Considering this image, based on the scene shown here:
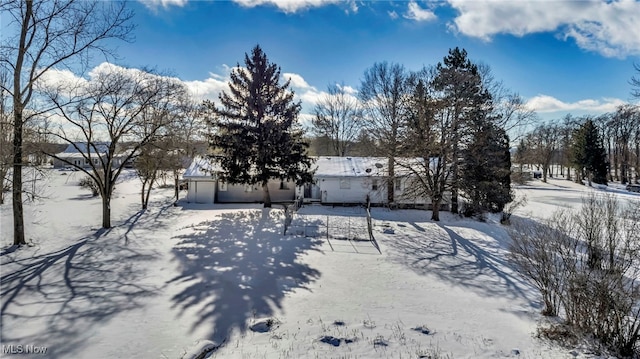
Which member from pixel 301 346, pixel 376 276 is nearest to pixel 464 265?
pixel 376 276

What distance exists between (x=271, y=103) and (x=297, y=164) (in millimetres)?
4308

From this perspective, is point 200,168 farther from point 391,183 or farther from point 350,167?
point 391,183

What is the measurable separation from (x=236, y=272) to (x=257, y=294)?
1835 mm

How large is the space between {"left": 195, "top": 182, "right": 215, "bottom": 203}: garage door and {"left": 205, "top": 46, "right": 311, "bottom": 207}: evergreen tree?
363 centimetres

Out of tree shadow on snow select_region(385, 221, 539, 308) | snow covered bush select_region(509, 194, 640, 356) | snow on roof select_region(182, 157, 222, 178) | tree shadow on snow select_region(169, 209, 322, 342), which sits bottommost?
tree shadow on snow select_region(385, 221, 539, 308)

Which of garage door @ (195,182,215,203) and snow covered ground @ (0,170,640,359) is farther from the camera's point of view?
garage door @ (195,182,215,203)

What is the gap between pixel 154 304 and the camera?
7.89m

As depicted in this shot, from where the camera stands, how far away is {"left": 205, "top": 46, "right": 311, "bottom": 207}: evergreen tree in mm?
21250

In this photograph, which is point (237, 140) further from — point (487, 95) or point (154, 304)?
point (487, 95)

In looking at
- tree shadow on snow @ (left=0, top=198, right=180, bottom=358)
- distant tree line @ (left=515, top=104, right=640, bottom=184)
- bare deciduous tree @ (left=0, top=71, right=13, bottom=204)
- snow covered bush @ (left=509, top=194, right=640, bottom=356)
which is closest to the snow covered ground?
tree shadow on snow @ (left=0, top=198, right=180, bottom=358)

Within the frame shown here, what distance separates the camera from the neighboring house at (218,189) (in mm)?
24422

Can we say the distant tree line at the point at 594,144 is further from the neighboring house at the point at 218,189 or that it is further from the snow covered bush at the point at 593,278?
the snow covered bush at the point at 593,278

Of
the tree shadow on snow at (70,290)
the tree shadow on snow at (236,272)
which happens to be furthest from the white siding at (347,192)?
the tree shadow on snow at (70,290)

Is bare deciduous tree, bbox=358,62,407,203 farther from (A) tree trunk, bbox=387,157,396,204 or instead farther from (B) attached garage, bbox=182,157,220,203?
(B) attached garage, bbox=182,157,220,203
